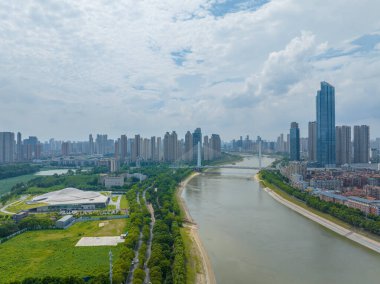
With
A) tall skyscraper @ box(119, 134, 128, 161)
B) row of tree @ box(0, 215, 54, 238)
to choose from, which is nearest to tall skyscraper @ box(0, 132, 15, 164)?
tall skyscraper @ box(119, 134, 128, 161)

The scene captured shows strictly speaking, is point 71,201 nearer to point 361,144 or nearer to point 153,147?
point 153,147

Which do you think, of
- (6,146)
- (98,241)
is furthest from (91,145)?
(98,241)

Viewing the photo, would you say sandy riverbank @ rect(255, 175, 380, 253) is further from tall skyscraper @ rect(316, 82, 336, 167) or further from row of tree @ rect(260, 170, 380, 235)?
tall skyscraper @ rect(316, 82, 336, 167)

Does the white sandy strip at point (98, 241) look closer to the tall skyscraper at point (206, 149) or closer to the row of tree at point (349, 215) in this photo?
the row of tree at point (349, 215)

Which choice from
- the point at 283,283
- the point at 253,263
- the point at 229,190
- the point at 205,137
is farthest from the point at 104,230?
the point at 205,137

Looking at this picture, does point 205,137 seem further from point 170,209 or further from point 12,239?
point 12,239

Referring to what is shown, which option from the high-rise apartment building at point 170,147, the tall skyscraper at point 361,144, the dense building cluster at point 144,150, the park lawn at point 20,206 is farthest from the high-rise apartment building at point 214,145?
the park lawn at point 20,206
